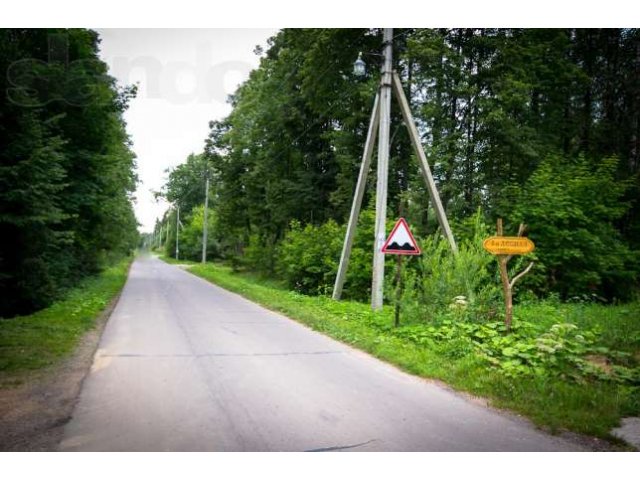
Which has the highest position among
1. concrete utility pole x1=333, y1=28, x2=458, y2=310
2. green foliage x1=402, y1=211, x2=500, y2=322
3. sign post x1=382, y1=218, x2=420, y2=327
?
concrete utility pole x1=333, y1=28, x2=458, y2=310

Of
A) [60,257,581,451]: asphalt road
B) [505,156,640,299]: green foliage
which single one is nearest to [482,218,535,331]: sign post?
[60,257,581,451]: asphalt road

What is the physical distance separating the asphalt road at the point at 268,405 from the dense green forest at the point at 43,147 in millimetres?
5112

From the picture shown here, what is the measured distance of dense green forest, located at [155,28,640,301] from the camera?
12.9 meters

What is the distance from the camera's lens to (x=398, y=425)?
414cm

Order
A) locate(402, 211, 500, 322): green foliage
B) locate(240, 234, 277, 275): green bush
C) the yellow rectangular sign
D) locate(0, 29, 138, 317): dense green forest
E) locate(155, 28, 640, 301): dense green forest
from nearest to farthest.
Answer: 1. the yellow rectangular sign
2. locate(402, 211, 500, 322): green foliage
3. locate(0, 29, 138, 317): dense green forest
4. locate(155, 28, 640, 301): dense green forest
5. locate(240, 234, 277, 275): green bush

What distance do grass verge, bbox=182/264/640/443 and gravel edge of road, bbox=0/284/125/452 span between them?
4.36 m

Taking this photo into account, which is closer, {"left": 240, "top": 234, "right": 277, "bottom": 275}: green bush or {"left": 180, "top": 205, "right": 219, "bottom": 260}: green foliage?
{"left": 240, "top": 234, "right": 277, "bottom": 275}: green bush

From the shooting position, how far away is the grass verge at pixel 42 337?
5.91 m

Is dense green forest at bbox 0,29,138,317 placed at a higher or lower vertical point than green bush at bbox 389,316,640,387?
higher

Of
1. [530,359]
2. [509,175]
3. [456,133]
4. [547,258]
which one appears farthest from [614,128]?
[530,359]

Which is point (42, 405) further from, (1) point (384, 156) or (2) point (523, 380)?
(1) point (384, 156)

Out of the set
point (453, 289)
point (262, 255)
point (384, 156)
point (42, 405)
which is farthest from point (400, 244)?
Answer: point (262, 255)

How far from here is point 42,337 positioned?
7602 millimetres

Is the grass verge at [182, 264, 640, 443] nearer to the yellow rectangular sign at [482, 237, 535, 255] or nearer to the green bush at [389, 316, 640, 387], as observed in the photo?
the green bush at [389, 316, 640, 387]
